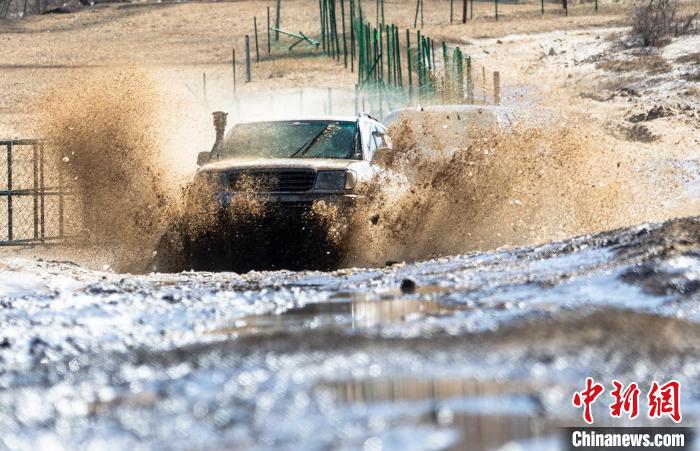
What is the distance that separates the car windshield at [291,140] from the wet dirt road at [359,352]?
Result: 274 centimetres

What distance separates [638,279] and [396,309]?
149 cm

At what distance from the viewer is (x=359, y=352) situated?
5.95 meters

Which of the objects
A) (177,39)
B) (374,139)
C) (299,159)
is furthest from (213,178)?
(177,39)

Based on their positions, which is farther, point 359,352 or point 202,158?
point 202,158

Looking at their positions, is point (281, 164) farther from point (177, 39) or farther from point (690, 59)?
point (177, 39)

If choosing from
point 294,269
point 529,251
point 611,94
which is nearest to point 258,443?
point 529,251

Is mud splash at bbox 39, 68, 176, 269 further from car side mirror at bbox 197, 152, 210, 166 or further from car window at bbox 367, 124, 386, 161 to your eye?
car window at bbox 367, 124, 386, 161

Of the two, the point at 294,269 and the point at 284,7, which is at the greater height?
the point at 284,7

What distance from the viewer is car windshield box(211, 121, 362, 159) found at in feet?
40.1

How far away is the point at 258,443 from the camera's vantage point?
4.29m

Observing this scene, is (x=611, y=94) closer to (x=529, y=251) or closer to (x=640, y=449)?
(x=529, y=251)

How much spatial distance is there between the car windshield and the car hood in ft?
0.98

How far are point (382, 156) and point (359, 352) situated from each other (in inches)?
248

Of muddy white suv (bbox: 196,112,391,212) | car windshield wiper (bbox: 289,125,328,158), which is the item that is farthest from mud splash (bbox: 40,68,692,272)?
car windshield wiper (bbox: 289,125,328,158)
